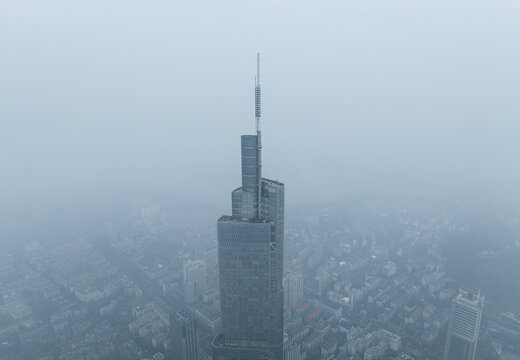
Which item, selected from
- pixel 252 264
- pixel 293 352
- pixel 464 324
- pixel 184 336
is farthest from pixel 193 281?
pixel 464 324

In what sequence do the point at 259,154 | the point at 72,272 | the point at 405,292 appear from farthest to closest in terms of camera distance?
the point at 72,272, the point at 405,292, the point at 259,154

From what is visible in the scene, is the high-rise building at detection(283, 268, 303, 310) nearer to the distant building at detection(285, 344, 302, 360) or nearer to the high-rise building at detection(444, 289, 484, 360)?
the distant building at detection(285, 344, 302, 360)

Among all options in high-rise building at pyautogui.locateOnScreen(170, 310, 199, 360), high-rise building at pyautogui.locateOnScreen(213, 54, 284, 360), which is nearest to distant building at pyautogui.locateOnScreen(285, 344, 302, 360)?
high-rise building at pyautogui.locateOnScreen(170, 310, 199, 360)

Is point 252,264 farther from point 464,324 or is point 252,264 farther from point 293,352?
point 464,324

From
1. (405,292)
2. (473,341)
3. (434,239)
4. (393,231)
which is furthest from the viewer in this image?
(393,231)

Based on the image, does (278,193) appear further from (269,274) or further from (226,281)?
(226,281)

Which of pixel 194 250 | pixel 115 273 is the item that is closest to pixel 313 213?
pixel 194 250
